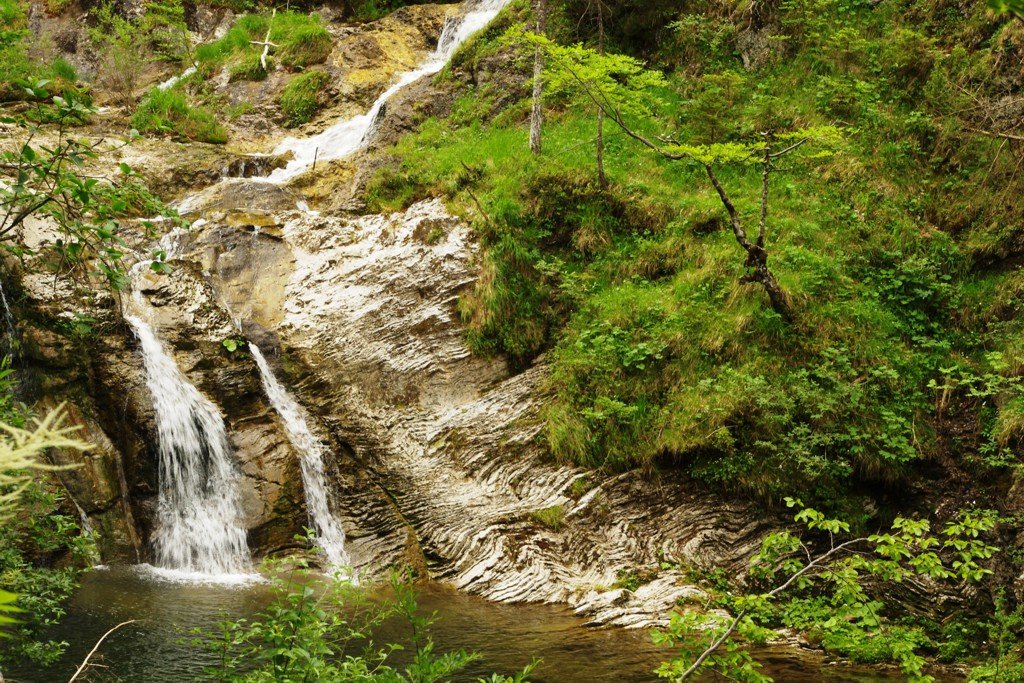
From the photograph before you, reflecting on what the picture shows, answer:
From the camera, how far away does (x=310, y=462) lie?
10688 millimetres

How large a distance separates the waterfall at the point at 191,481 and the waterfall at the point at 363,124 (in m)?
7.36

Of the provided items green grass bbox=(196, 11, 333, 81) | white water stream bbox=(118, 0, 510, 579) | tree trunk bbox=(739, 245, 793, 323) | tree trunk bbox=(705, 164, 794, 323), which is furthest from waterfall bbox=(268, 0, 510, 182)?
tree trunk bbox=(739, 245, 793, 323)

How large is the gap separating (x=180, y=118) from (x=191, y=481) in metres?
13.0

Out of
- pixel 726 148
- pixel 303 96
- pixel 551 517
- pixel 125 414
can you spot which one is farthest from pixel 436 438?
pixel 303 96

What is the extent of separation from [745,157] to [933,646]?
20.9 ft

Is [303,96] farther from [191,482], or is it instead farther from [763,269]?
[763,269]

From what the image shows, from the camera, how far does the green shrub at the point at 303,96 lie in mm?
20375

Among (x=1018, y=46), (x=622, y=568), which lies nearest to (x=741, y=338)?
(x=622, y=568)

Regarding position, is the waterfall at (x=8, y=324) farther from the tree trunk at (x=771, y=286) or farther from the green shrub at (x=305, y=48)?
the green shrub at (x=305, y=48)

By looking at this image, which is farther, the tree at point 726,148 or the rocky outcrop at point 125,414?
the rocky outcrop at point 125,414

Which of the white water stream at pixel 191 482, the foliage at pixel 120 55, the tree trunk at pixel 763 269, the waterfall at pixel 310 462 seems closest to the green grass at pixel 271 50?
the foliage at pixel 120 55

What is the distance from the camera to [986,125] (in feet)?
36.2

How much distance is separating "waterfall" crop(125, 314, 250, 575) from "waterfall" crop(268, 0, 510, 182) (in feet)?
24.1

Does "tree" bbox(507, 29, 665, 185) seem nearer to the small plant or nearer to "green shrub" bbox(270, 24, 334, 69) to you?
the small plant
